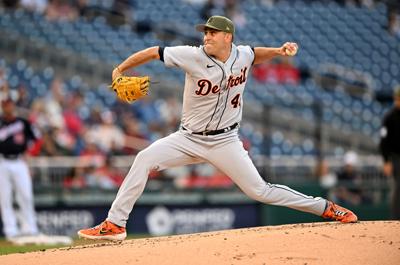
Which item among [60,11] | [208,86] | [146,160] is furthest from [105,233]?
[60,11]

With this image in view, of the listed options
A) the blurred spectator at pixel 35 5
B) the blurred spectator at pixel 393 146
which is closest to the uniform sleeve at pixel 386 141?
the blurred spectator at pixel 393 146

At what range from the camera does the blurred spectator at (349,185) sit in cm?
1581

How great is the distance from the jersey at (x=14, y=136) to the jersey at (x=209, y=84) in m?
5.61

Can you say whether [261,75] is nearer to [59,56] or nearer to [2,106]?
[59,56]

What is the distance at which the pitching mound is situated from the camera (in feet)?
22.8

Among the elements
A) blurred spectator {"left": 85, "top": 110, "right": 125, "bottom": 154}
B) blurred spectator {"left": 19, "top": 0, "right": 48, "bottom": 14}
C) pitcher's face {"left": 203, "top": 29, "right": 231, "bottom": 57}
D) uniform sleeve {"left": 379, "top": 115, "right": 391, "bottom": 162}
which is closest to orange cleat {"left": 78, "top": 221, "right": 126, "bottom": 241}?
pitcher's face {"left": 203, "top": 29, "right": 231, "bottom": 57}

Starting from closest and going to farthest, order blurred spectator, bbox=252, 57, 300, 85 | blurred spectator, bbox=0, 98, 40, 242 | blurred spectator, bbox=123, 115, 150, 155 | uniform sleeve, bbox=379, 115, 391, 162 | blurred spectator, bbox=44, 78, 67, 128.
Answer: uniform sleeve, bbox=379, 115, 391, 162 → blurred spectator, bbox=0, 98, 40, 242 → blurred spectator, bbox=44, 78, 67, 128 → blurred spectator, bbox=123, 115, 150, 155 → blurred spectator, bbox=252, 57, 300, 85

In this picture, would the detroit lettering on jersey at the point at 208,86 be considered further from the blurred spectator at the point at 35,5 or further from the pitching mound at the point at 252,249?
the blurred spectator at the point at 35,5

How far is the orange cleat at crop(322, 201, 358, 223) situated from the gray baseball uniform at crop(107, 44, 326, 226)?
0.27 m

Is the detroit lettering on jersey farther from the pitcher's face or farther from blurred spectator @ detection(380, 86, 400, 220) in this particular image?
blurred spectator @ detection(380, 86, 400, 220)

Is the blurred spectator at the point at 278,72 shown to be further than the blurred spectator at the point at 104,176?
Yes

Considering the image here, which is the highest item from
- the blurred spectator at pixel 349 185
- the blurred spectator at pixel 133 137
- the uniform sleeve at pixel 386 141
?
the uniform sleeve at pixel 386 141

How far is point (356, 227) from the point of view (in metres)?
7.98

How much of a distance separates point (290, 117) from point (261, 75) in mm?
1673
